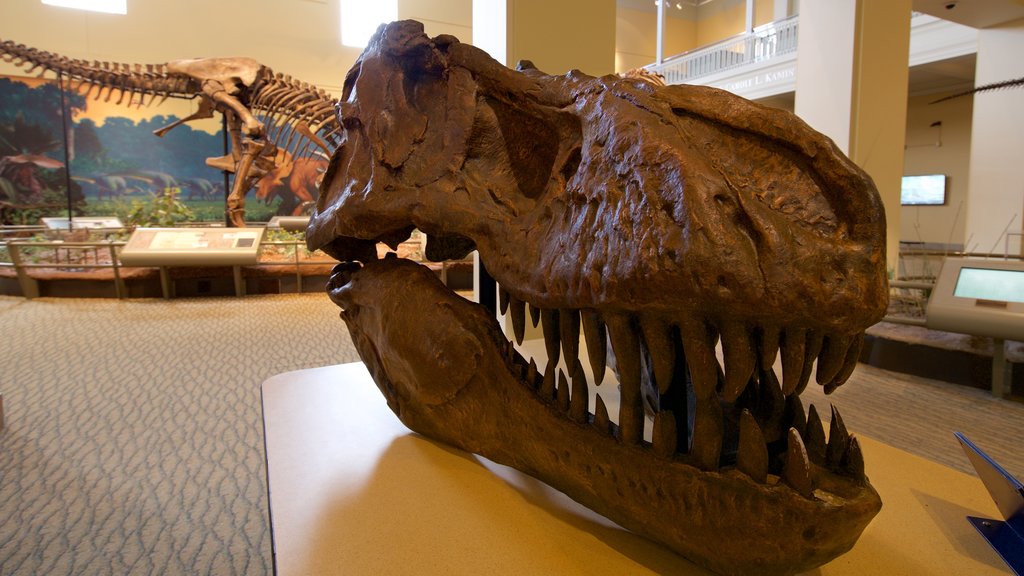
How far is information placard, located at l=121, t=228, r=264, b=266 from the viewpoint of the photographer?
5.92 metres

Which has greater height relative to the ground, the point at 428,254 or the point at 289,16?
the point at 289,16

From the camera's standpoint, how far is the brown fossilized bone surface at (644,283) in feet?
2.52

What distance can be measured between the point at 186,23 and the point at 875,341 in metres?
11.8

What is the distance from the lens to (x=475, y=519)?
1141mm

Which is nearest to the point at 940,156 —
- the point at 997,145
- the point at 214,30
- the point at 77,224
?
the point at 997,145

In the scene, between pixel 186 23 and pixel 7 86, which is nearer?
pixel 7 86

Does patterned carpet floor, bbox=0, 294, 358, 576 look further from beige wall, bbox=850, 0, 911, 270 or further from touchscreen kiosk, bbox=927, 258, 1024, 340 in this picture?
beige wall, bbox=850, 0, 911, 270

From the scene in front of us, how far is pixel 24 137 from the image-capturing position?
10.0 m

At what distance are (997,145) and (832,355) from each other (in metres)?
8.68

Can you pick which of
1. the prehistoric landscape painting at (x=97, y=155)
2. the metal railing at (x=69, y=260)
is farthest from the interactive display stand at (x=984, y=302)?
the prehistoric landscape painting at (x=97, y=155)

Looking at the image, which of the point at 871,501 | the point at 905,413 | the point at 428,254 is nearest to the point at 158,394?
the point at 428,254

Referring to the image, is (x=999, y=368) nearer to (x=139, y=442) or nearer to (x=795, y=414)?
(x=795, y=414)

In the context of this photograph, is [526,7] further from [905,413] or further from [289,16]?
[289,16]

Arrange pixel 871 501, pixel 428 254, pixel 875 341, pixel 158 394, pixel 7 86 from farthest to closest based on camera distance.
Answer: pixel 7 86, pixel 875 341, pixel 158 394, pixel 428 254, pixel 871 501
